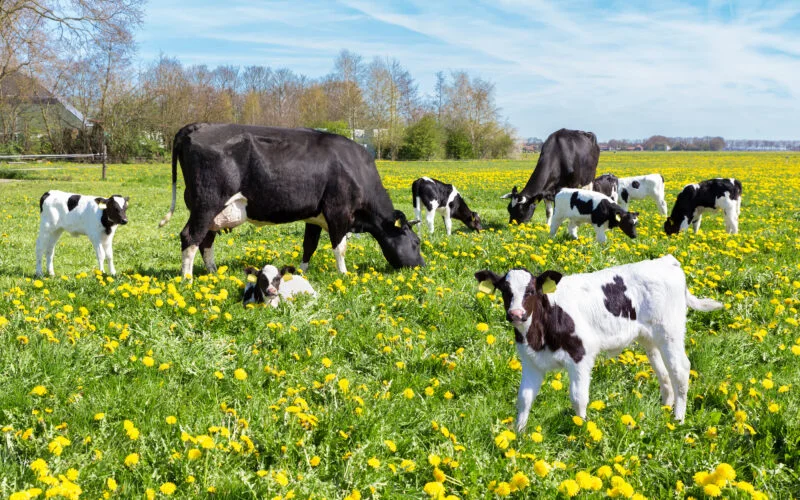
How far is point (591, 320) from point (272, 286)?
3.95m

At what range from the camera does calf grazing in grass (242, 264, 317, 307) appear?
22.4ft

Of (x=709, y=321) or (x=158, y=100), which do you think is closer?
(x=709, y=321)

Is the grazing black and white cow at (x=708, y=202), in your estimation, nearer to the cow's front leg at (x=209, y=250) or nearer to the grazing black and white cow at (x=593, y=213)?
the grazing black and white cow at (x=593, y=213)

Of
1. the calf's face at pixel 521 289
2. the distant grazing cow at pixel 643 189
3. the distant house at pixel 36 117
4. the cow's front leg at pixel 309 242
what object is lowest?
the cow's front leg at pixel 309 242

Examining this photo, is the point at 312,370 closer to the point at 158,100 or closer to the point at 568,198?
the point at 568,198

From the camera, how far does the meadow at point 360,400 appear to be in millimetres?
3336

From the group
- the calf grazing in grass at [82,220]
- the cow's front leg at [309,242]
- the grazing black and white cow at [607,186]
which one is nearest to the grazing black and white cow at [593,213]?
the cow's front leg at [309,242]

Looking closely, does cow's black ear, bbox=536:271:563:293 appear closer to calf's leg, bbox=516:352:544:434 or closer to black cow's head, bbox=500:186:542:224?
calf's leg, bbox=516:352:544:434

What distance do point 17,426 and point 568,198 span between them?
10.3 m

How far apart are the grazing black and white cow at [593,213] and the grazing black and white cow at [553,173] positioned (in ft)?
9.63

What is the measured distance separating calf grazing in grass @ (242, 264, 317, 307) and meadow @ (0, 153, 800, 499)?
0.60 feet

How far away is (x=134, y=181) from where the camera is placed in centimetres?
2944

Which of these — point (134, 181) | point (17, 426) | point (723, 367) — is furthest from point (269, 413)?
point (134, 181)

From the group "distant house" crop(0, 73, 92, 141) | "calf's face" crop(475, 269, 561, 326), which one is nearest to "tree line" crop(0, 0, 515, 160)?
"distant house" crop(0, 73, 92, 141)
